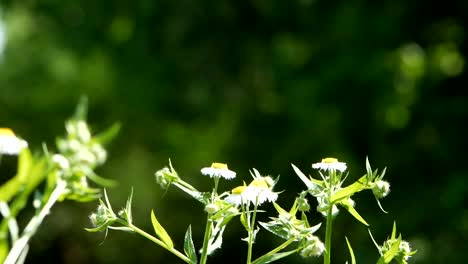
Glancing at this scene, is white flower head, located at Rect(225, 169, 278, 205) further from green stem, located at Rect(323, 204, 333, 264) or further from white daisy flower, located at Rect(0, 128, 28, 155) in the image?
white daisy flower, located at Rect(0, 128, 28, 155)

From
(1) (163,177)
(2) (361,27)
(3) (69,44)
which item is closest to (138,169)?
(3) (69,44)

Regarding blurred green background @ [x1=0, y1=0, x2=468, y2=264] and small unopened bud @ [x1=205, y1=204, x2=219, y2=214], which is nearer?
small unopened bud @ [x1=205, y1=204, x2=219, y2=214]

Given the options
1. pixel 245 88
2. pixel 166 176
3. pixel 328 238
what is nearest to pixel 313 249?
pixel 328 238

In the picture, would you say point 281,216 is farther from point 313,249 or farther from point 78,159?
point 78,159

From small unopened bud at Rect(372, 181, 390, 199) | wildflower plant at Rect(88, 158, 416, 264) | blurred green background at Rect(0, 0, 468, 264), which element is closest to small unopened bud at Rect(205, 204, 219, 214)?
wildflower plant at Rect(88, 158, 416, 264)


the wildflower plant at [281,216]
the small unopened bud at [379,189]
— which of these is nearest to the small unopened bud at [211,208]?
the wildflower plant at [281,216]

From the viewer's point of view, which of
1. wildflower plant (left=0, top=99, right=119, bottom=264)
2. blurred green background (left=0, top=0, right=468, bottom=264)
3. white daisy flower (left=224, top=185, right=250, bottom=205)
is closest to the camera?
wildflower plant (left=0, top=99, right=119, bottom=264)

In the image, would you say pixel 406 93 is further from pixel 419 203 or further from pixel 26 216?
pixel 26 216

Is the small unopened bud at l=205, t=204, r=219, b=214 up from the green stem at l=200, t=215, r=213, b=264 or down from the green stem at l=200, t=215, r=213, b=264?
up
